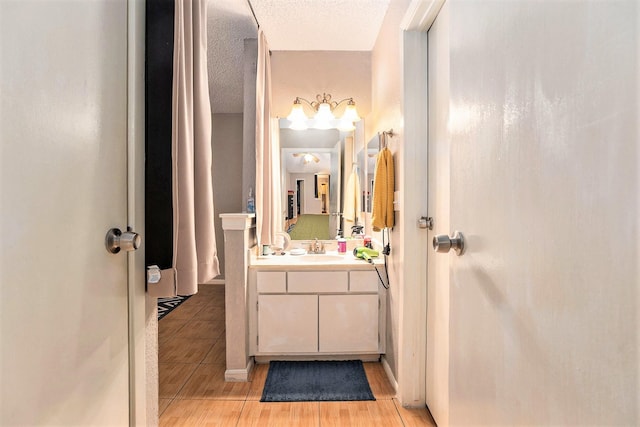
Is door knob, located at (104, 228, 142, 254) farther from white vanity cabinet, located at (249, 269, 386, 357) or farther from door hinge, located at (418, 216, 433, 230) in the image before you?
white vanity cabinet, located at (249, 269, 386, 357)

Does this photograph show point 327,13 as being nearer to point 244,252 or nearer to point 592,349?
point 244,252

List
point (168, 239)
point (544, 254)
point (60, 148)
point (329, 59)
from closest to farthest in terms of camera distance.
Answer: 1. point (544, 254)
2. point (60, 148)
3. point (168, 239)
4. point (329, 59)

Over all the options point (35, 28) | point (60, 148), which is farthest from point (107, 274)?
point (35, 28)

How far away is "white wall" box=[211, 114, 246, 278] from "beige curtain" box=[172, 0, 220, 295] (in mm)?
3853

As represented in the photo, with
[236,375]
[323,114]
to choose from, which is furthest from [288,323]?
[323,114]

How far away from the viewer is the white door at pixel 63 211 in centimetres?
61

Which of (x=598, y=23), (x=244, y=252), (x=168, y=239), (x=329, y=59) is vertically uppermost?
(x=329, y=59)

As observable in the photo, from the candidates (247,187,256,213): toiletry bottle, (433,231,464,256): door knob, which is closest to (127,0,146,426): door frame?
(433,231,464,256): door knob

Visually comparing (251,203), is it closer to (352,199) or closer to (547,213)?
(352,199)

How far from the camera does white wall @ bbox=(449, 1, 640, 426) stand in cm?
43

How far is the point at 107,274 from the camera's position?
891 mm

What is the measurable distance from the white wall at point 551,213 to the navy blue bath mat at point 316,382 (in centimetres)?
140

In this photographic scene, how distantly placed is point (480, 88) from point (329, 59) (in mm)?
2459

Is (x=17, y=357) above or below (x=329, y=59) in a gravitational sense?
below
